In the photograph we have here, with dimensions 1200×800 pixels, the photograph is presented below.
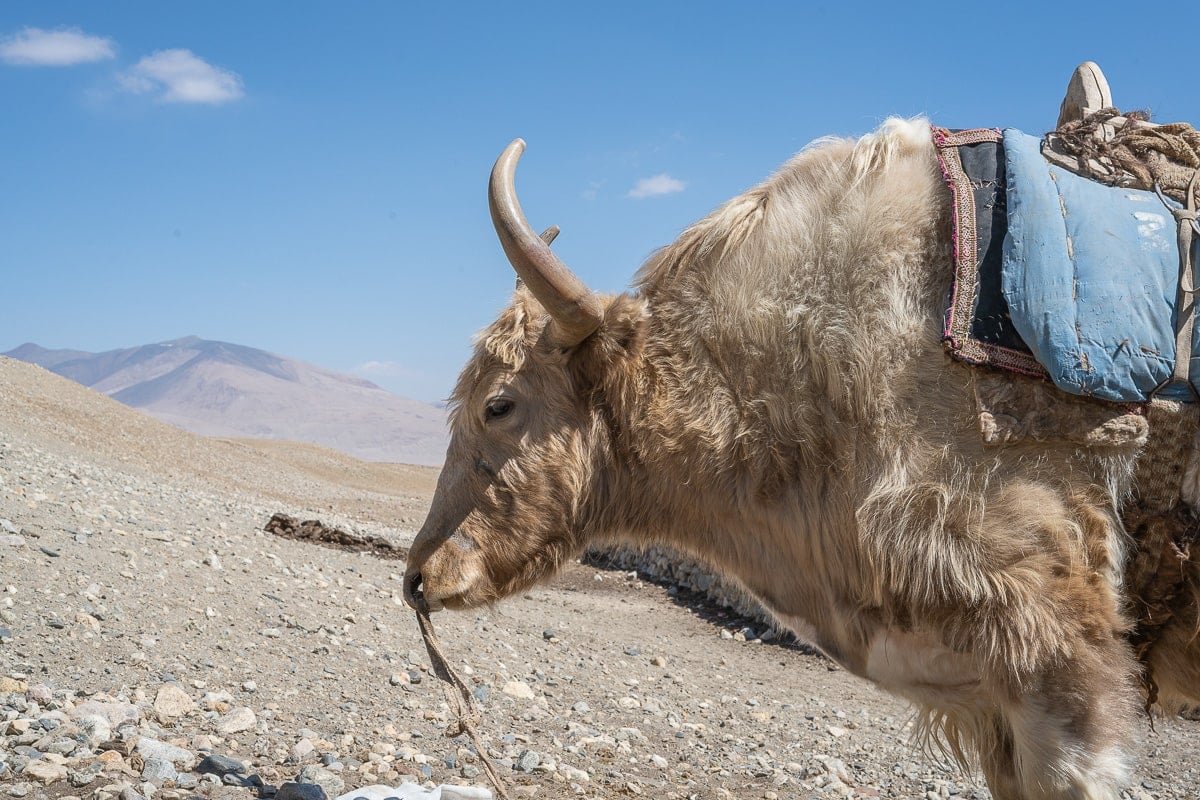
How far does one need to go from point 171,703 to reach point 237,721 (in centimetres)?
38

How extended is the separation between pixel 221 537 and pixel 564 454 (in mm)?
6747

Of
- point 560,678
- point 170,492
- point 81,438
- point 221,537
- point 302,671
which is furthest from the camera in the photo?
point 81,438

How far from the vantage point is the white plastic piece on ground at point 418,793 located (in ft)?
12.5

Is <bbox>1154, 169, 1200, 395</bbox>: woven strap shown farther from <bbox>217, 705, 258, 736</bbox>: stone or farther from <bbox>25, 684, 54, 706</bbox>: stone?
<bbox>25, 684, 54, 706</bbox>: stone

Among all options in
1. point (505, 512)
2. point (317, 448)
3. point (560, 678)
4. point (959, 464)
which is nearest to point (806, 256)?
point (959, 464)

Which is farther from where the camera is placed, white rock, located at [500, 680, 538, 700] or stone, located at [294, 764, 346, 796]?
white rock, located at [500, 680, 538, 700]

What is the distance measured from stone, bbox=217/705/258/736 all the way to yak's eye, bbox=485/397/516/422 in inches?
91.4

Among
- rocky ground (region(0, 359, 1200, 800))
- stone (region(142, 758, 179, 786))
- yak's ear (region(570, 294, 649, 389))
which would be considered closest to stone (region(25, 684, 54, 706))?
rocky ground (region(0, 359, 1200, 800))

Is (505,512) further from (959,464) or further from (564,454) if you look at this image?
(959,464)

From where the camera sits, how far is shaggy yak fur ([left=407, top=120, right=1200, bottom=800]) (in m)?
2.70

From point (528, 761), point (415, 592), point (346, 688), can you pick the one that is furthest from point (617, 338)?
point (346, 688)

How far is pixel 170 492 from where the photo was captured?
13.0m

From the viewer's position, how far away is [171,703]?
188 inches

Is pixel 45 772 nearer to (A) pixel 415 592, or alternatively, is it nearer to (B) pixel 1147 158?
(A) pixel 415 592
